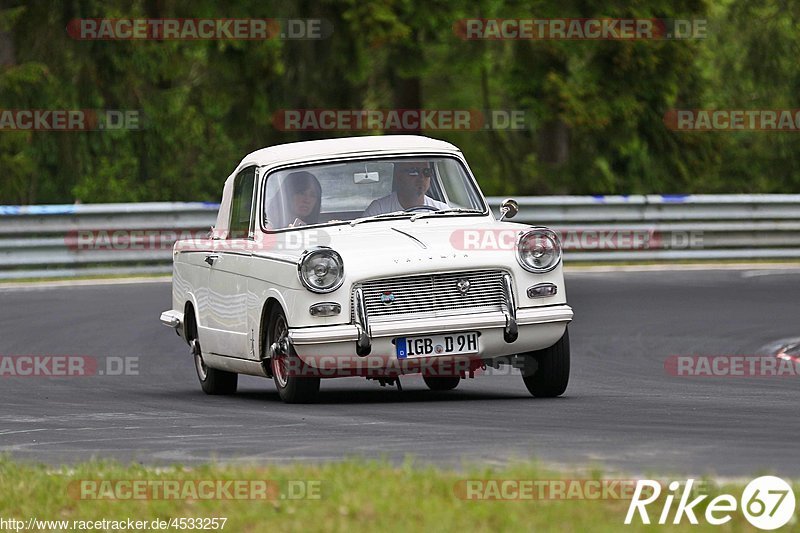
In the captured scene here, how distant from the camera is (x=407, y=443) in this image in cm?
838

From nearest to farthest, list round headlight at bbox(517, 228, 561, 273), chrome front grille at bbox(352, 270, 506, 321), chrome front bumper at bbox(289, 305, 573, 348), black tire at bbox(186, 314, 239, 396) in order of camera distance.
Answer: chrome front bumper at bbox(289, 305, 573, 348), chrome front grille at bbox(352, 270, 506, 321), round headlight at bbox(517, 228, 561, 273), black tire at bbox(186, 314, 239, 396)

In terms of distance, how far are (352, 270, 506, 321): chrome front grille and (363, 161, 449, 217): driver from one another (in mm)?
1132

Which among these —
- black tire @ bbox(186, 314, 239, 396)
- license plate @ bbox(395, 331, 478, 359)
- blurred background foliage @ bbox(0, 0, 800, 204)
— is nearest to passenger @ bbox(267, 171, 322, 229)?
license plate @ bbox(395, 331, 478, 359)

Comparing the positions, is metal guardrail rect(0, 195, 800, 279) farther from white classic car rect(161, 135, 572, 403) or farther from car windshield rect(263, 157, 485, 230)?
car windshield rect(263, 157, 485, 230)

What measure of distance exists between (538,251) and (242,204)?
254 cm

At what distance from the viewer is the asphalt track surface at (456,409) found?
7.97m

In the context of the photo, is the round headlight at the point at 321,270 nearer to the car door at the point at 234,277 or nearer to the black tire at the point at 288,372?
the black tire at the point at 288,372

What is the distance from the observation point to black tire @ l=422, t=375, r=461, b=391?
1236 centimetres

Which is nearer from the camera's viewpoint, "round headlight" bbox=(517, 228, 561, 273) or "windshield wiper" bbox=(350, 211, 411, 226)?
"round headlight" bbox=(517, 228, 561, 273)

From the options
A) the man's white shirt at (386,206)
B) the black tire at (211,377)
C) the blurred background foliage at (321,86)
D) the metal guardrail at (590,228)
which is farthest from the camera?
the blurred background foliage at (321,86)

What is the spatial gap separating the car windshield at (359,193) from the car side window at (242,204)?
288 millimetres

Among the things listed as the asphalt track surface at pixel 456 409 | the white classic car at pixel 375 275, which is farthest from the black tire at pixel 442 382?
the asphalt track surface at pixel 456 409

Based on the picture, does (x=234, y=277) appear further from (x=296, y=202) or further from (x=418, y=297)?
(x=418, y=297)

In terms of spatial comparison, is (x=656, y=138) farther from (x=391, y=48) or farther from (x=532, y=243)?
(x=532, y=243)
